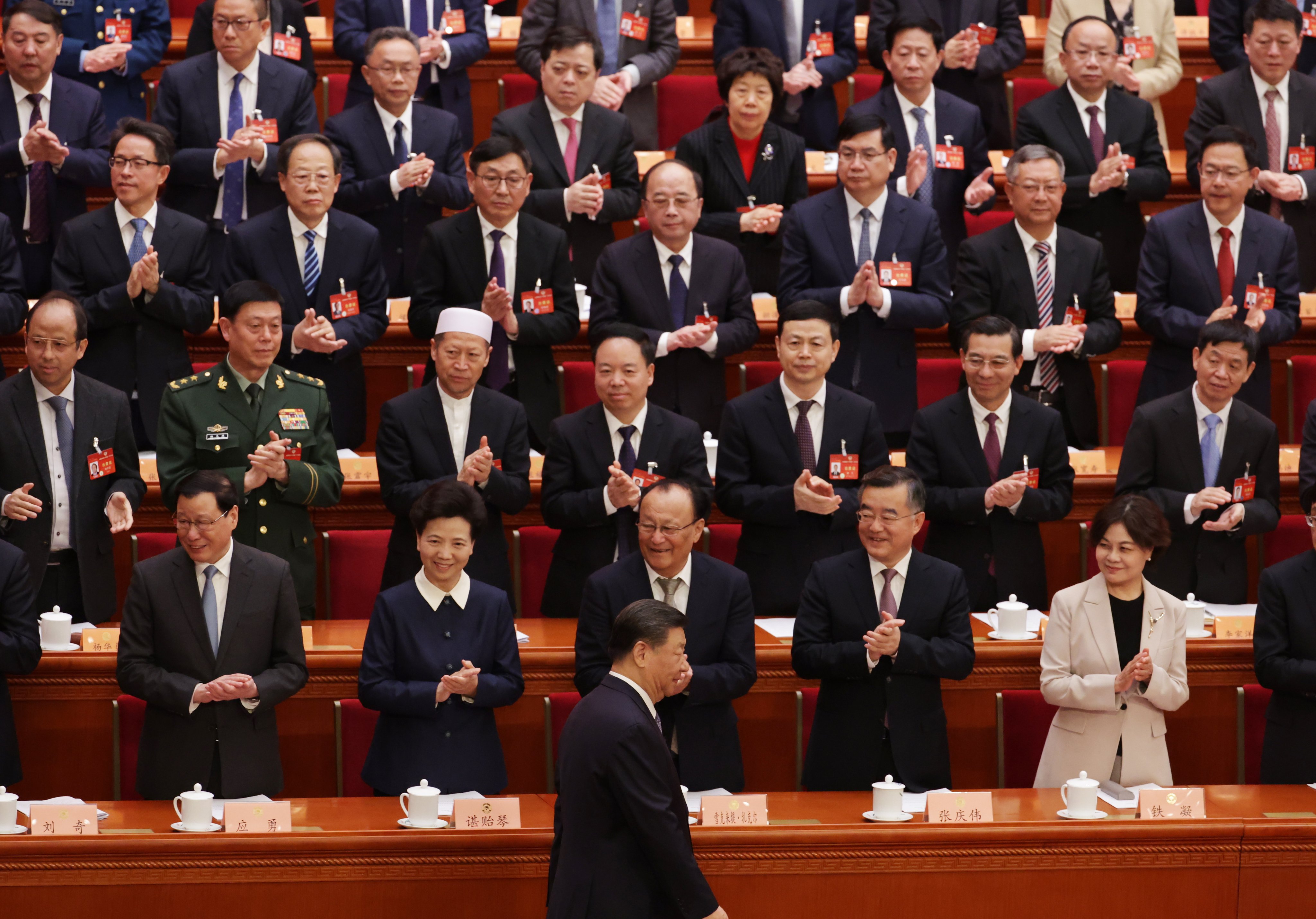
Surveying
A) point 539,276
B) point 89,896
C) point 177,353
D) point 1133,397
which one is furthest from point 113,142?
point 1133,397

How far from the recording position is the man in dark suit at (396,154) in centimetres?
589

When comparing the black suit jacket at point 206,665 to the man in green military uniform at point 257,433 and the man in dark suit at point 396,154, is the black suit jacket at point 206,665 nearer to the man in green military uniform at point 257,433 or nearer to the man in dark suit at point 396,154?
the man in green military uniform at point 257,433

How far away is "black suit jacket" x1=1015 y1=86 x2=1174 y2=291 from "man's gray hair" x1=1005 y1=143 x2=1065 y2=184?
492 millimetres

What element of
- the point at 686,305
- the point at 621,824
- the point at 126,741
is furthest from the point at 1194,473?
the point at 126,741

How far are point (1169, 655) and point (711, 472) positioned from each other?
5.29 ft

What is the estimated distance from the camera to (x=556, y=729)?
15.1 feet

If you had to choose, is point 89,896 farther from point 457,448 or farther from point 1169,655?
point 1169,655

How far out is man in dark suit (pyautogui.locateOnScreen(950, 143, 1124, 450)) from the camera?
5.47 metres

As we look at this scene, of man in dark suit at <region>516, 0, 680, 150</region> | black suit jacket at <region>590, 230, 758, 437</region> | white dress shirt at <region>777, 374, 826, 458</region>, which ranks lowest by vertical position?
white dress shirt at <region>777, 374, 826, 458</region>

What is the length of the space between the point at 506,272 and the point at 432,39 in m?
1.41

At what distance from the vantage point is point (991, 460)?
193 inches

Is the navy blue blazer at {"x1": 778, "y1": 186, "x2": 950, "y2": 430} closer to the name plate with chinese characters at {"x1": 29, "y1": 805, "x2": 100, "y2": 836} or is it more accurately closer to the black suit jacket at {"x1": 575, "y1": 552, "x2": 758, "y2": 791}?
the black suit jacket at {"x1": 575, "y1": 552, "x2": 758, "y2": 791}

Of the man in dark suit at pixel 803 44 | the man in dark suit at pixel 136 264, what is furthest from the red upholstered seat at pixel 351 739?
the man in dark suit at pixel 803 44

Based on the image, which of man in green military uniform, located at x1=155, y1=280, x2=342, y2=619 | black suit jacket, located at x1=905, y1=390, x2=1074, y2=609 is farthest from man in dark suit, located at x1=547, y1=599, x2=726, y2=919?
black suit jacket, located at x1=905, y1=390, x2=1074, y2=609
